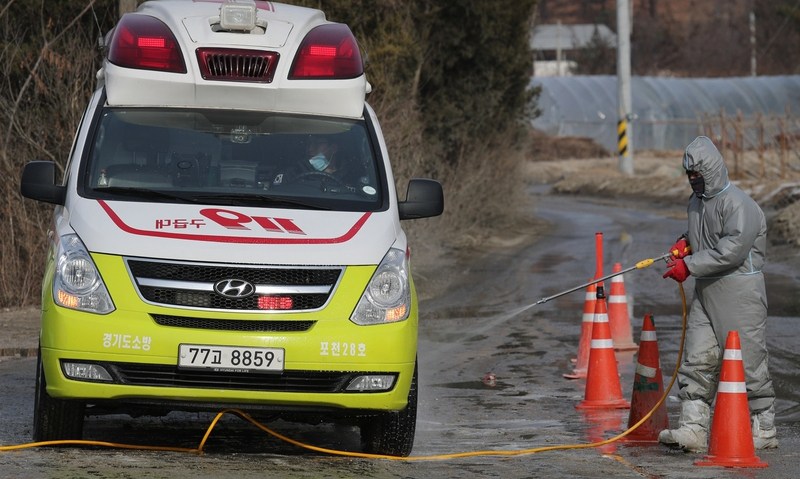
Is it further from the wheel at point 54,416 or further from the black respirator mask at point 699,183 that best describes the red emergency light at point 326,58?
the wheel at point 54,416

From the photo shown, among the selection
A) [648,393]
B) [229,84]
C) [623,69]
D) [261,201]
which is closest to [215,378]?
[261,201]

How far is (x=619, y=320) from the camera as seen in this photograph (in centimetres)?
1338

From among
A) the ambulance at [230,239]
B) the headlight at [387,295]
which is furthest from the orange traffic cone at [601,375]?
the headlight at [387,295]

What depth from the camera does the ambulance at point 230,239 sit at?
7.32 metres

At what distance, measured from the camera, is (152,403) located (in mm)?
7430

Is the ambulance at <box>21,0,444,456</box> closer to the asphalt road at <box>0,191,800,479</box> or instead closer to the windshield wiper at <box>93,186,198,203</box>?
the windshield wiper at <box>93,186,198,203</box>

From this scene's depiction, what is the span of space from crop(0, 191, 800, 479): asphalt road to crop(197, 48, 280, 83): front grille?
82.4 inches

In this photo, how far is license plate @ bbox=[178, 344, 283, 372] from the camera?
7.28 meters

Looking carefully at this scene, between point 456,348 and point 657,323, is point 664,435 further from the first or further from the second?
point 657,323

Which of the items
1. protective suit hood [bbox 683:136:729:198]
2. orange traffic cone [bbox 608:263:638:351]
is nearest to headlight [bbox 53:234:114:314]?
protective suit hood [bbox 683:136:729:198]

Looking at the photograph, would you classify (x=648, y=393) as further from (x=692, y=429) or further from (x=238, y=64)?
(x=238, y=64)

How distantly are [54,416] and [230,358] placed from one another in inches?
43.5

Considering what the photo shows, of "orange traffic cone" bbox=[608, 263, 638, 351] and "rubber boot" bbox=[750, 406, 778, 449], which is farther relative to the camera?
"orange traffic cone" bbox=[608, 263, 638, 351]

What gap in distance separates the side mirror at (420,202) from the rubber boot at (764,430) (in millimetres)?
2167
